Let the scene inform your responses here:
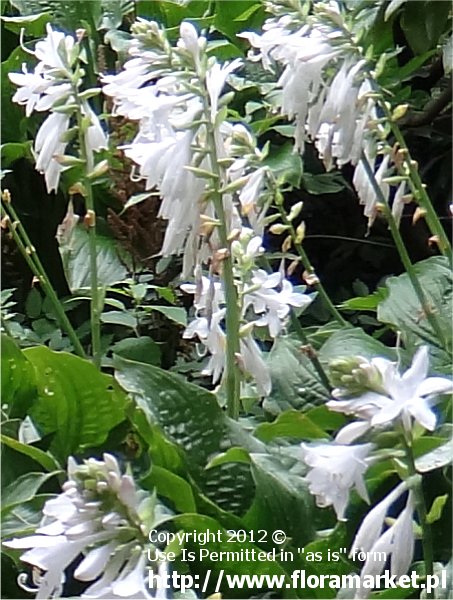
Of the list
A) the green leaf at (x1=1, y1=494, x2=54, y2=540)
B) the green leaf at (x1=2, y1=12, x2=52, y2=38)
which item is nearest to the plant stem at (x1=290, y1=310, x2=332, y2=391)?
the green leaf at (x1=1, y1=494, x2=54, y2=540)

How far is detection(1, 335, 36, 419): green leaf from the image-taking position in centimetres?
117

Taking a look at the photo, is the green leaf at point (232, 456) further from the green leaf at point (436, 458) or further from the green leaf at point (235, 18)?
the green leaf at point (235, 18)

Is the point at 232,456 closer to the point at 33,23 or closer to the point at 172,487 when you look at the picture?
the point at 172,487

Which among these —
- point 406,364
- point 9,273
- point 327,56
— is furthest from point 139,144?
point 9,273

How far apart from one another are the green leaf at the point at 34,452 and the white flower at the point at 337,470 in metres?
0.34

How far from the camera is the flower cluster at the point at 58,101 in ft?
3.72

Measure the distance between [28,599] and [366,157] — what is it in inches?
23.7

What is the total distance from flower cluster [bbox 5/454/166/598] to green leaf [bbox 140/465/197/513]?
16 cm

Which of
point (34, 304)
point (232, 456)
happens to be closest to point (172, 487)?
point (232, 456)

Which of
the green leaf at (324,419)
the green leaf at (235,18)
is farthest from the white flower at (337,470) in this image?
the green leaf at (235,18)

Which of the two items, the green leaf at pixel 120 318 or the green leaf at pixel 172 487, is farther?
the green leaf at pixel 120 318

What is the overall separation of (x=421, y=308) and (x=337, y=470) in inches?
20.1

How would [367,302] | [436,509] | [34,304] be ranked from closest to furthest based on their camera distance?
[436,509], [367,302], [34,304]

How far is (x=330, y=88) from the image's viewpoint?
113cm
